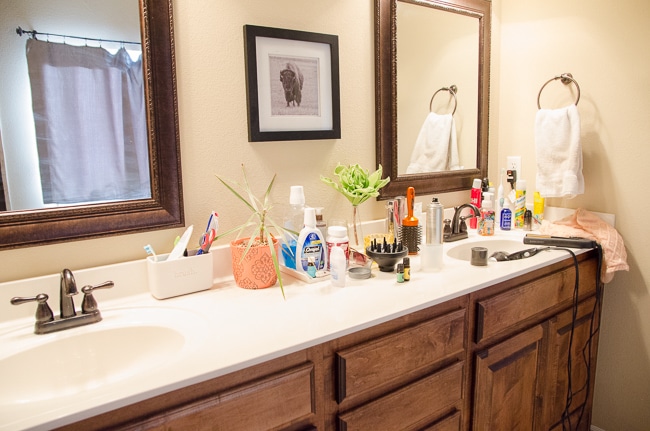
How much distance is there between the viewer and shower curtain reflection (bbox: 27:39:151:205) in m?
1.15

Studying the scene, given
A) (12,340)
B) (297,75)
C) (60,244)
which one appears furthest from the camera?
(297,75)

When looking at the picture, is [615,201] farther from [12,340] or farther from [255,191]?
[12,340]

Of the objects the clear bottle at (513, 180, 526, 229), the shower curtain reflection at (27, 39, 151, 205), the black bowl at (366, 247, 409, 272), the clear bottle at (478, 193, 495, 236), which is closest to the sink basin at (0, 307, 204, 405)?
the shower curtain reflection at (27, 39, 151, 205)

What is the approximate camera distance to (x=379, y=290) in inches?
51.3

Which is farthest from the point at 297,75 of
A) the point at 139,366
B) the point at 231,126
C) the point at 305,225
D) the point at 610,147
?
the point at 610,147

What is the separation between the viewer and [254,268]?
4.32 feet

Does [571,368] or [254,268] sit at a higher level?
[254,268]

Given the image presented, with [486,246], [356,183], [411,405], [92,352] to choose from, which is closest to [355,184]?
[356,183]

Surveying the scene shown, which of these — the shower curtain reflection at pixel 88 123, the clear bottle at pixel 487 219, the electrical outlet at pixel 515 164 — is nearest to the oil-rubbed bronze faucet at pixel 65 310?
the shower curtain reflection at pixel 88 123

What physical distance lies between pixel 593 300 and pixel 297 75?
1.42 meters

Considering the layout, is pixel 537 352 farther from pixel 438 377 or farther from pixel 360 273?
pixel 360 273

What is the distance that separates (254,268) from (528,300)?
893mm

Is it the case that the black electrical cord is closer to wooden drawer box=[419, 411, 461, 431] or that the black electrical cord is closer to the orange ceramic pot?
wooden drawer box=[419, 411, 461, 431]

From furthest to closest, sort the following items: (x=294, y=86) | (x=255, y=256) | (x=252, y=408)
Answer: (x=294, y=86)
(x=255, y=256)
(x=252, y=408)
